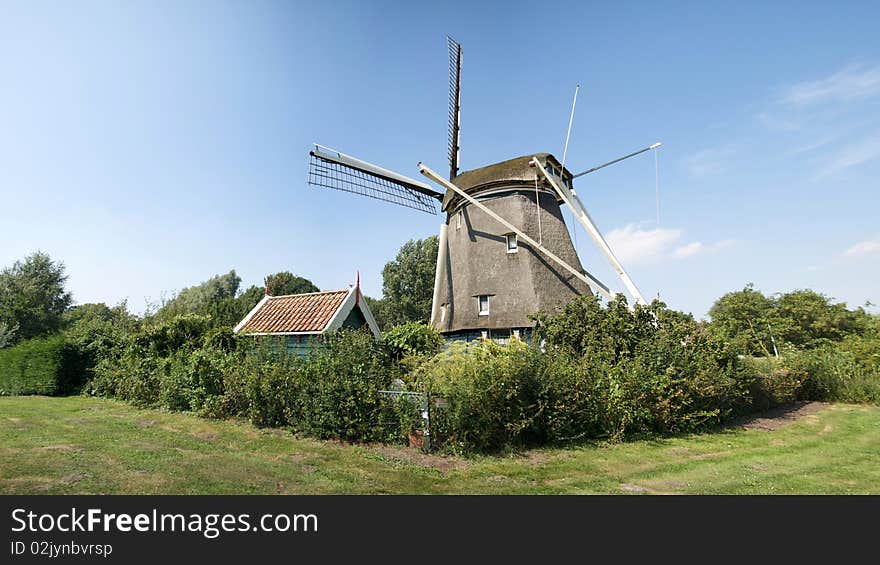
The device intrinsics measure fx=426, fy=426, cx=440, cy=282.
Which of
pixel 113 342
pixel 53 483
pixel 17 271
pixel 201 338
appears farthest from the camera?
pixel 17 271

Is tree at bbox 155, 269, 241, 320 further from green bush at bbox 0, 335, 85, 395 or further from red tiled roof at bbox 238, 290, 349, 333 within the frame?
red tiled roof at bbox 238, 290, 349, 333

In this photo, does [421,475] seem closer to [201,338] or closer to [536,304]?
[201,338]

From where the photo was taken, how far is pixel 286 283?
52.3m

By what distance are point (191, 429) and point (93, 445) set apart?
1.98m

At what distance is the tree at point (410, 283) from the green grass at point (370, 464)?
33090 millimetres

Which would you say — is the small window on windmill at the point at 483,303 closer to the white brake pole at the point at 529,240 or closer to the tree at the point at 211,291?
the white brake pole at the point at 529,240

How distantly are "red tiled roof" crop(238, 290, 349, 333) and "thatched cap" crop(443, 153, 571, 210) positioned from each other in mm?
10372

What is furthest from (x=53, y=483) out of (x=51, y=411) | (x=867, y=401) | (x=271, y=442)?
(x=867, y=401)

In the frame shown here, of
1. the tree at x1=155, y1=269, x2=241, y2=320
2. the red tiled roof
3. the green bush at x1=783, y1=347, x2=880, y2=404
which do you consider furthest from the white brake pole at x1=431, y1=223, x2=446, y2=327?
the tree at x1=155, y1=269, x2=241, y2=320

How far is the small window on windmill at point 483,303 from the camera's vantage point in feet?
64.6

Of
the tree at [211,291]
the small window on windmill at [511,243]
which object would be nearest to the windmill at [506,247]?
the small window on windmill at [511,243]

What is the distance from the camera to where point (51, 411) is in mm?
11594

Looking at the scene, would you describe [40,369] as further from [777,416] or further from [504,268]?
[777,416]

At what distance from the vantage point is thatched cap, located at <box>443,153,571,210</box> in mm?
20203
